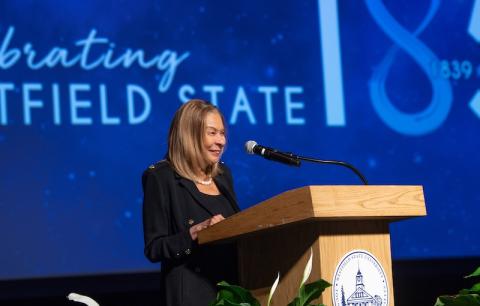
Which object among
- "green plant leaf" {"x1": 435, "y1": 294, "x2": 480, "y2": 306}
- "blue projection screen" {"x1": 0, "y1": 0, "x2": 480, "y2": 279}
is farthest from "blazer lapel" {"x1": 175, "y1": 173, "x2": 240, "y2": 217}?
"blue projection screen" {"x1": 0, "y1": 0, "x2": 480, "y2": 279}

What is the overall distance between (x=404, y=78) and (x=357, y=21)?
38 cm

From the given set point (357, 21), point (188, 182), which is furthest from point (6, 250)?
point (357, 21)

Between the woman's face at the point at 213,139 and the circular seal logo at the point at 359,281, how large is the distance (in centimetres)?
67

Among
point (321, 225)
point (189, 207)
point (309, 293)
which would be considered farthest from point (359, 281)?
point (189, 207)

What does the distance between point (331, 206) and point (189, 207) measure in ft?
2.26

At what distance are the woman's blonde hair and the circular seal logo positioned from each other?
693mm

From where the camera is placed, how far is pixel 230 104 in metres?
4.05

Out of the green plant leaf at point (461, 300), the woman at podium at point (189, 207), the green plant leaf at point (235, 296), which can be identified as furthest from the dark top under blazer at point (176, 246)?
the green plant leaf at point (461, 300)

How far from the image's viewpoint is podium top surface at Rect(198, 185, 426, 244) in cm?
186

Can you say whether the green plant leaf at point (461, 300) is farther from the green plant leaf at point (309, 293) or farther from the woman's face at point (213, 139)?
the woman's face at point (213, 139)

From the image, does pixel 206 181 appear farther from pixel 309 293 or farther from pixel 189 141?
pixel 309 293

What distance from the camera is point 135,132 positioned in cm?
389

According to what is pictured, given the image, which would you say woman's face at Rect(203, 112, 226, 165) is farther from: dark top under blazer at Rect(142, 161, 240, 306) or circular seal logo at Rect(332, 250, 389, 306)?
circular seal logo at Rect(332, 250, 389, 306)

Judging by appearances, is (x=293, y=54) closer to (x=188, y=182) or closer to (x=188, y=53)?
(x=188, y=53)
